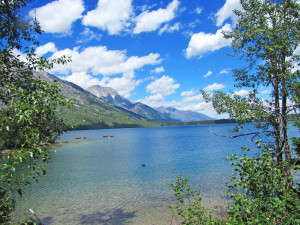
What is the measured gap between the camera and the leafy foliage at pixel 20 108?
221 inches

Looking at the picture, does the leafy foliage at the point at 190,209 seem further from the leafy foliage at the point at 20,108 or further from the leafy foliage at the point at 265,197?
the leafy foliage at the point at 20,108

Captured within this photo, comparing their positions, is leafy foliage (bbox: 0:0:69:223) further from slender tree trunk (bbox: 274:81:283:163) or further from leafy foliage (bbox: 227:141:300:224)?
slender tree trunk (bbox: 274:81:283:163)

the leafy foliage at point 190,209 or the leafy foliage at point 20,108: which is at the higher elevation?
the leafy foliage at point 20,108

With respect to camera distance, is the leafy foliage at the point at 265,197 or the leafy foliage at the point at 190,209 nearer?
the leafy foliage at the point at 265,197

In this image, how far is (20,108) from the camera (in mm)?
5734

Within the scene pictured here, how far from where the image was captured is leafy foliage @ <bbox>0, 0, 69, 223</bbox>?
18.4 feet

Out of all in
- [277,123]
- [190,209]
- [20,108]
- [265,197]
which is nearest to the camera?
[20,108]

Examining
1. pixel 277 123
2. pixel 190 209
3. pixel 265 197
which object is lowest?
pixel 190 209

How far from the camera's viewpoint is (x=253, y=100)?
1375 cm

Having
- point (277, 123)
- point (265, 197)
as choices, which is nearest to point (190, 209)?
point (265, 197)

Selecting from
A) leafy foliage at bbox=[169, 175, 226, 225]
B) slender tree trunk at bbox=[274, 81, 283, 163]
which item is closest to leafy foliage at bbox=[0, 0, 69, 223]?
leafy foliage at bbox=[169, 175, 226, 225]

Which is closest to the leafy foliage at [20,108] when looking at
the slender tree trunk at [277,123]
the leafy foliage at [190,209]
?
the leafy foliage at [190,209]

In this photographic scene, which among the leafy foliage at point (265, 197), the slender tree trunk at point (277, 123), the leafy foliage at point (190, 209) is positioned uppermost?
the slender tree trunk at point (277, 123)

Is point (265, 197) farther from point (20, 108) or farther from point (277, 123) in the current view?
point (20, 108)
